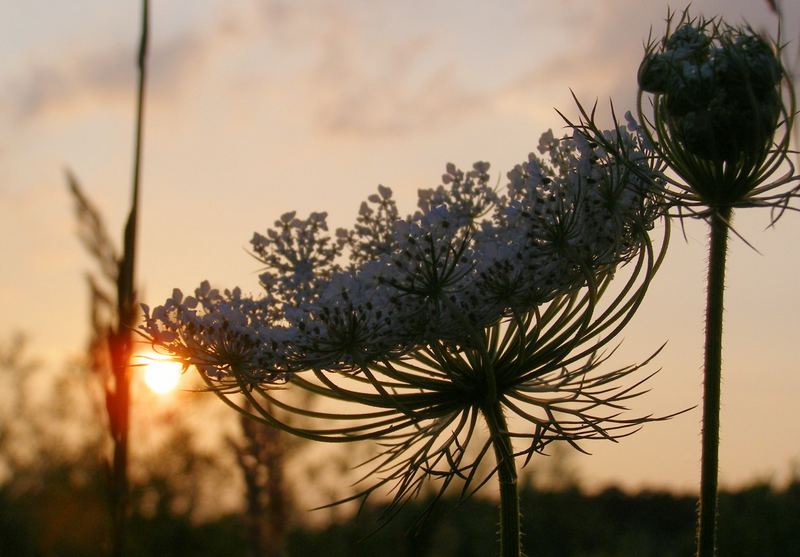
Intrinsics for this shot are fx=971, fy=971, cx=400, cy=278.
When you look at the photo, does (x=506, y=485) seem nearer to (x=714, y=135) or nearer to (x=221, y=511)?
(x=714, y=135)

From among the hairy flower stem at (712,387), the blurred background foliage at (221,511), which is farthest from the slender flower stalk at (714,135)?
the blurred background foliage at (221,511)

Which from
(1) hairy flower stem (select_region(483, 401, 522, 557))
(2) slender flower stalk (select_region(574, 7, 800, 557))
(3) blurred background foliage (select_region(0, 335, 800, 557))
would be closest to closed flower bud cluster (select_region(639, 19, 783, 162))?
(2) slender flower stalk (select_region(574, 7, 800, 557))

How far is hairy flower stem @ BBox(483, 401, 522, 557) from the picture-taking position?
382 centimetres

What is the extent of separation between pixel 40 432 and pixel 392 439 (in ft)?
54.8

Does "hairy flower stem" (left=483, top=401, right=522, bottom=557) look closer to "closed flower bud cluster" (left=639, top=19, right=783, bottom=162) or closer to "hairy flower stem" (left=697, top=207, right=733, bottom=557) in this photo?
"hairy flower stem" (left=697, top=207, right=733, bottom=557)

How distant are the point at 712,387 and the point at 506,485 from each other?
954 mm

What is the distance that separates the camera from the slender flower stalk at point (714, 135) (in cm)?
Answer: 343

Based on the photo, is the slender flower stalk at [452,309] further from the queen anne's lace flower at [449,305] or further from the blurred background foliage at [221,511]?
the blurred background foliage at [221,511]

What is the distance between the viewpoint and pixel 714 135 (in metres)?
3.47

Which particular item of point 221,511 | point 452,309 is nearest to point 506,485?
point 452,309

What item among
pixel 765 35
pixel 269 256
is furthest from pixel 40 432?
pixel 765 35

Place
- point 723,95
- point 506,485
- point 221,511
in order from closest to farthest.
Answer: point 723,95 → point 506,485 → point 221,511

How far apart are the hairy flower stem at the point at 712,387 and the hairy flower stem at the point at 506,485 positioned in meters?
0.77

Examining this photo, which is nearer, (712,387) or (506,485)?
(712,387)
